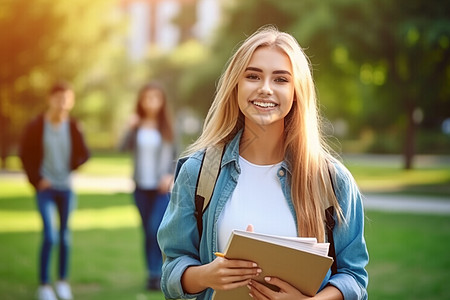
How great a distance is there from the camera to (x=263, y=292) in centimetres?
216

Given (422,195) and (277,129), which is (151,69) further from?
(277,129)

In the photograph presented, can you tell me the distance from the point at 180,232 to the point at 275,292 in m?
0.39

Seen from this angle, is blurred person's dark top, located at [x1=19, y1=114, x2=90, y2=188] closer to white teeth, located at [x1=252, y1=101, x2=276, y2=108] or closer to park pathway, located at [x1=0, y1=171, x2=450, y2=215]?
A: white teeth, located at [x1=252, y1=101, x2=276, y2=108]

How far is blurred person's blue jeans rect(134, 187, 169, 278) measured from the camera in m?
6.59

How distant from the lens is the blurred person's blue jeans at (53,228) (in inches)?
244

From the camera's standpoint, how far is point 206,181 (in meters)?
2.28

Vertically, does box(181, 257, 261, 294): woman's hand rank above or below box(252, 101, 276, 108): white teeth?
below

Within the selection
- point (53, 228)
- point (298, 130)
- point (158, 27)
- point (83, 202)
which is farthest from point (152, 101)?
point (158, 27)

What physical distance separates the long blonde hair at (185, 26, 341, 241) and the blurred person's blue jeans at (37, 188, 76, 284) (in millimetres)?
4087

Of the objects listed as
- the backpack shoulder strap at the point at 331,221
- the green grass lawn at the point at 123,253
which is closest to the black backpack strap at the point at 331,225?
the backpack shoulder strap at the point at 331,221

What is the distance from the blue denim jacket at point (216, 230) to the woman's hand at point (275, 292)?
159mm

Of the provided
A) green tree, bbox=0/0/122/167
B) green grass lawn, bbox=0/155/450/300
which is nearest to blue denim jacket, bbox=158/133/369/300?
green grass lawn, bbox=0/155/450/300

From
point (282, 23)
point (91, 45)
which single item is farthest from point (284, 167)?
point (91, 45)

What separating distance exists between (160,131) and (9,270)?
237 cm
